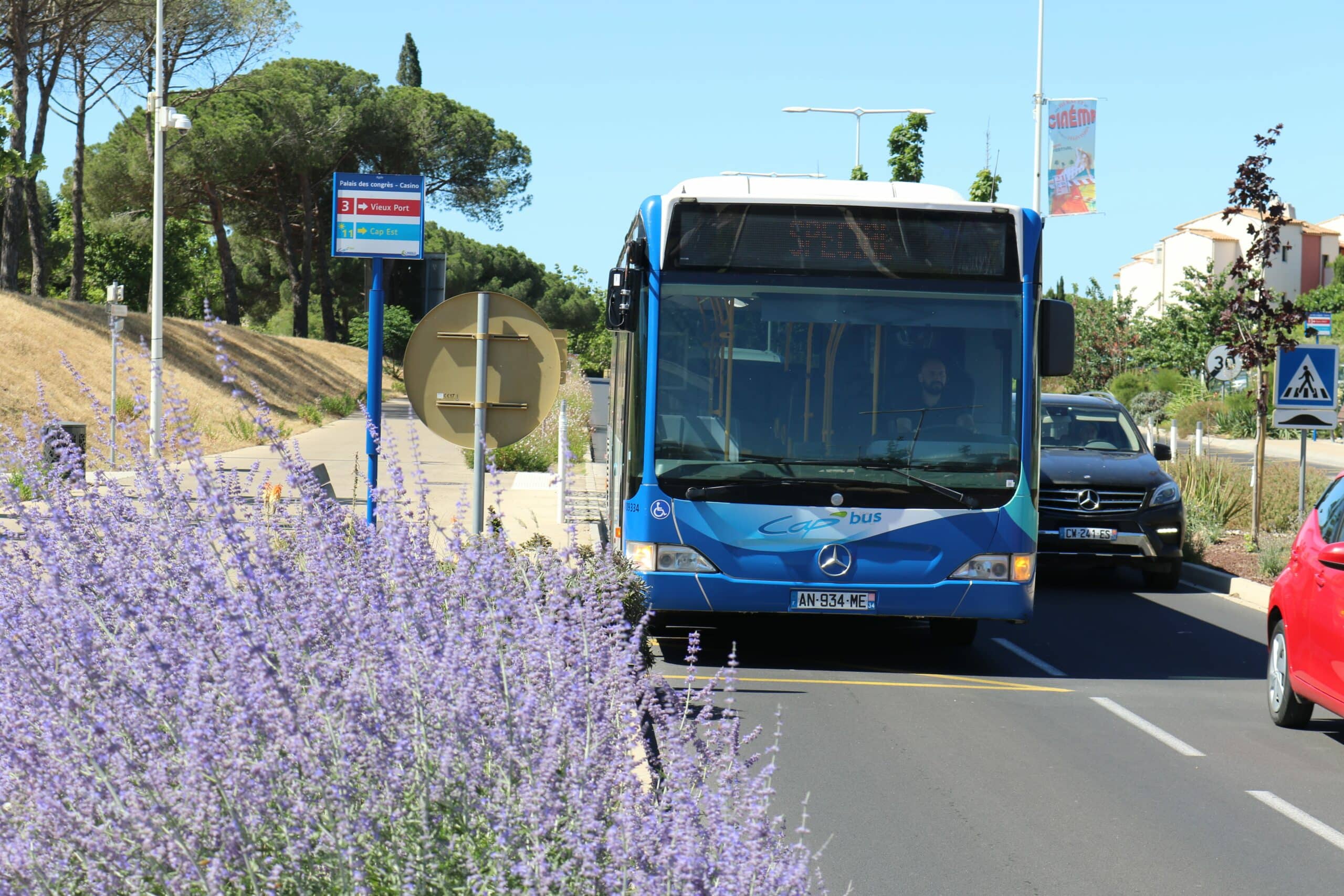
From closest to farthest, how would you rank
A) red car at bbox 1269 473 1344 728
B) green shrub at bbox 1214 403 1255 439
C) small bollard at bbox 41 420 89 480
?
1. small bollard at bbox 41 420 89 480
2. red car at bbox 1269 473 1344 728
3. green shrub at bbox 1214 403 1255 439

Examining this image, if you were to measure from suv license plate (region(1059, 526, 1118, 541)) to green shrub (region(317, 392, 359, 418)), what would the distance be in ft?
123

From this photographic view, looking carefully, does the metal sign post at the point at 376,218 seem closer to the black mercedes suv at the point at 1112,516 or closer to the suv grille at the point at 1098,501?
the black mercedes suv at the point at 1112,516

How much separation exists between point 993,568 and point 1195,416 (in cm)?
4564

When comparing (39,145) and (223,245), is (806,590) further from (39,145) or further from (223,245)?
(223,245)

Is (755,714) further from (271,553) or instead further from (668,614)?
(271,553)

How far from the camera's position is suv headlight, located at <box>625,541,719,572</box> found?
386 inches

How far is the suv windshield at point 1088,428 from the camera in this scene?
1692 cm

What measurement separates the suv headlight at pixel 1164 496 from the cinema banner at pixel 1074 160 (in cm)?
1966

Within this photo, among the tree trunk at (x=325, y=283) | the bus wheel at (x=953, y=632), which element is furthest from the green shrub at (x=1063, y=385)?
the bus wheel at (x=953, y=632)

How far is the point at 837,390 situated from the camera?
981 cm

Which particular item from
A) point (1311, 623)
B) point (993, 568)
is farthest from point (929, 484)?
point (1311, 623)

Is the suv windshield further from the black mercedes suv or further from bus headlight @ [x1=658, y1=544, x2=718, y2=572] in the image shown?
bus headlight @ [x1=658, y1=544, x2=718, y2=572]

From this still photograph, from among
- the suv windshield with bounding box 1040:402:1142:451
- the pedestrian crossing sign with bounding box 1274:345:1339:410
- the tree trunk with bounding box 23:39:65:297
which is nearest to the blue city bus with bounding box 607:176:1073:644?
the suv windshield with bounding box 1040:402:1142:451

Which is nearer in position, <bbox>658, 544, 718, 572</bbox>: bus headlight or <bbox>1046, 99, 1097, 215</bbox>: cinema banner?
<bbox>658, 544, 718, 572</bbox>: bus headlight
